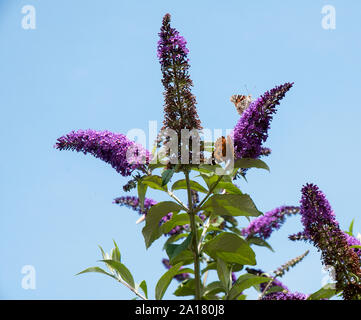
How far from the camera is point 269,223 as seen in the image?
288cm

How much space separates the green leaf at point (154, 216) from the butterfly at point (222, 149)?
0.28m

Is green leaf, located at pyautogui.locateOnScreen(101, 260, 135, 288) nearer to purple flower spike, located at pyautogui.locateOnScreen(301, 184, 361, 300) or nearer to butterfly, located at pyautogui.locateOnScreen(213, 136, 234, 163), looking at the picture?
butterfly, located at pyautogui.locateOnScreen(213, 136, 234, 163)

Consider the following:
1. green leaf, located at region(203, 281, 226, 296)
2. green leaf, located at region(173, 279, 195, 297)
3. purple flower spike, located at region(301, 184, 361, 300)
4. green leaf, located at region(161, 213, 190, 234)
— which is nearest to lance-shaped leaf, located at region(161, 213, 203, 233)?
green leaf, located at region(161, 213, 190, 234)

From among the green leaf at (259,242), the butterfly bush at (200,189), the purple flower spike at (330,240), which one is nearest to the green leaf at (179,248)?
the butterfly bush at (200,189)

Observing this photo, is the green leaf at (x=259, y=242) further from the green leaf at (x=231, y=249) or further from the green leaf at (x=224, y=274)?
the green leaf at (x=231, y=249)

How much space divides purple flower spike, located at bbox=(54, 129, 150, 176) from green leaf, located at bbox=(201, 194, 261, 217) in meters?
0.42

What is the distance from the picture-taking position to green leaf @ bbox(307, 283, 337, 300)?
165 cm

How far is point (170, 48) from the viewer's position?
1860 millimetres

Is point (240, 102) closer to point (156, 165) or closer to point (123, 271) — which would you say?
point (156, 165)

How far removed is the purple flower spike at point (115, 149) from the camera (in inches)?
76.7

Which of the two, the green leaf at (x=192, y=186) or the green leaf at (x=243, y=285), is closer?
the green leaf at (x=243, y=285)

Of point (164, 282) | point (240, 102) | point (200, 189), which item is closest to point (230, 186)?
point (200, 189)
